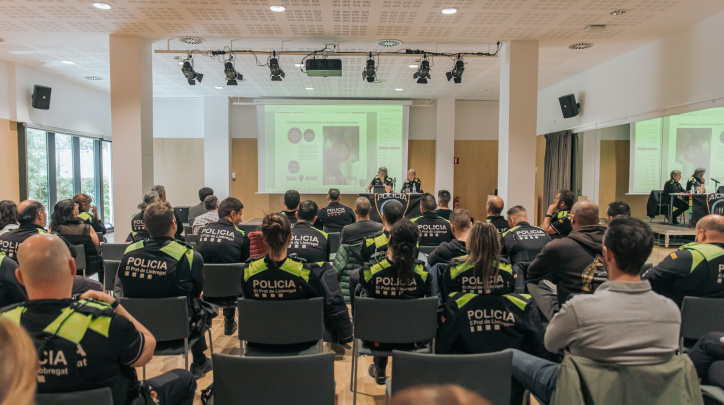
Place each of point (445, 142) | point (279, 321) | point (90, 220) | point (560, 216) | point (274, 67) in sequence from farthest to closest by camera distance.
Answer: point (445, 142), point (274, 67), point (90, 220), point (560, 216), point (279, 321)

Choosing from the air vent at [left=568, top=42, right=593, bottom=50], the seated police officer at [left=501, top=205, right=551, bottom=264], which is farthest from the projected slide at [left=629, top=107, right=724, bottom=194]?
the seated police officer at [left=501, top=205, right=551, bottom=264]

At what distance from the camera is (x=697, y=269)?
2.70 metres

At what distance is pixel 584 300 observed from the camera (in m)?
1.59

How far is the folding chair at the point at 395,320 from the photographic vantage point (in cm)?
253

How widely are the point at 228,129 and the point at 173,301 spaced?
9.31 m

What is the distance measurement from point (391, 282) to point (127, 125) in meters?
5.11

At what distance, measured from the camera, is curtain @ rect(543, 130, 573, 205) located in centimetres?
931

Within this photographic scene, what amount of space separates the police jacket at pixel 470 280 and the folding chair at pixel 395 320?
0.48 feet

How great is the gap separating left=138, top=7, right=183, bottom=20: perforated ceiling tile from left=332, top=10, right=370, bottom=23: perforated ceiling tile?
1.91 metres

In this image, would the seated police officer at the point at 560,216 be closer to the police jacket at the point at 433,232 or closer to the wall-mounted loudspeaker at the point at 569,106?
the police jacket at the point at 433,232

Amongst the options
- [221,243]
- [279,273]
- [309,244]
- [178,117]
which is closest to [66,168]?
[178,117]

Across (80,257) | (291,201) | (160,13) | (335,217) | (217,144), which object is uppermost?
(160,13)

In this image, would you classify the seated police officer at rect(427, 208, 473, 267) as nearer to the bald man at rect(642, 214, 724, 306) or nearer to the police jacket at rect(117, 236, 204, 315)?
the bald man at rect(642, 214, 724, 306)

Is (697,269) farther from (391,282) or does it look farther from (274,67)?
(274,67)
